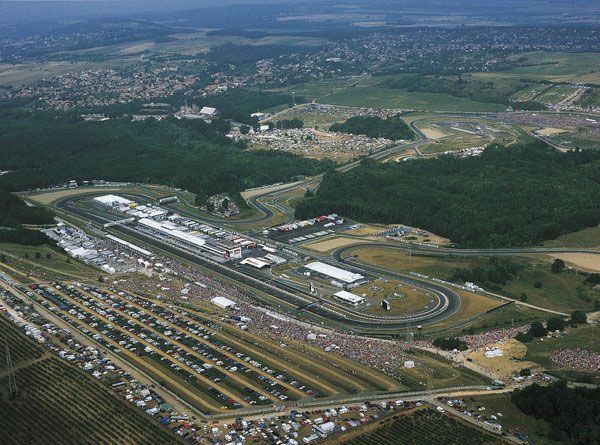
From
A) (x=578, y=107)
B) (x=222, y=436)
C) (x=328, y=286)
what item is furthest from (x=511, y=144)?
(x=222, y=436)

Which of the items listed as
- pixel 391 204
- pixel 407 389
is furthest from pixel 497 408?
pixel 391 204

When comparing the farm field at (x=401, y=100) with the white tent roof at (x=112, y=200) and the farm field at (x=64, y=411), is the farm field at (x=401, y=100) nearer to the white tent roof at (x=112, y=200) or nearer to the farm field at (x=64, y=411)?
the white tent roof at (x=112, y=200)

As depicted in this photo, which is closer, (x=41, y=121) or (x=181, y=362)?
(x=181, y=362)

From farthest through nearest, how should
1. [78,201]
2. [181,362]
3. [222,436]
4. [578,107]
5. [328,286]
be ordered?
[578,107]
[78,201]
[328,286]
[181,362]
[222,436]

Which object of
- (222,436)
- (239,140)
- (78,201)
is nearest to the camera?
(222,436)

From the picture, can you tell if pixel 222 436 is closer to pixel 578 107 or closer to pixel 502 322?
pixel 502 322

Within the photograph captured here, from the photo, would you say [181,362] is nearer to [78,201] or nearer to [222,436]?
[222,436]

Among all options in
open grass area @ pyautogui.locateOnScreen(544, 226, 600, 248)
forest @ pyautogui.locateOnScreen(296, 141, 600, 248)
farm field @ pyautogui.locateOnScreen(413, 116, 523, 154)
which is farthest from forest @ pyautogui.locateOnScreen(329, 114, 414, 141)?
open grass area @ pyautogui.locateOnScreen(544, 226, 600, 248)
